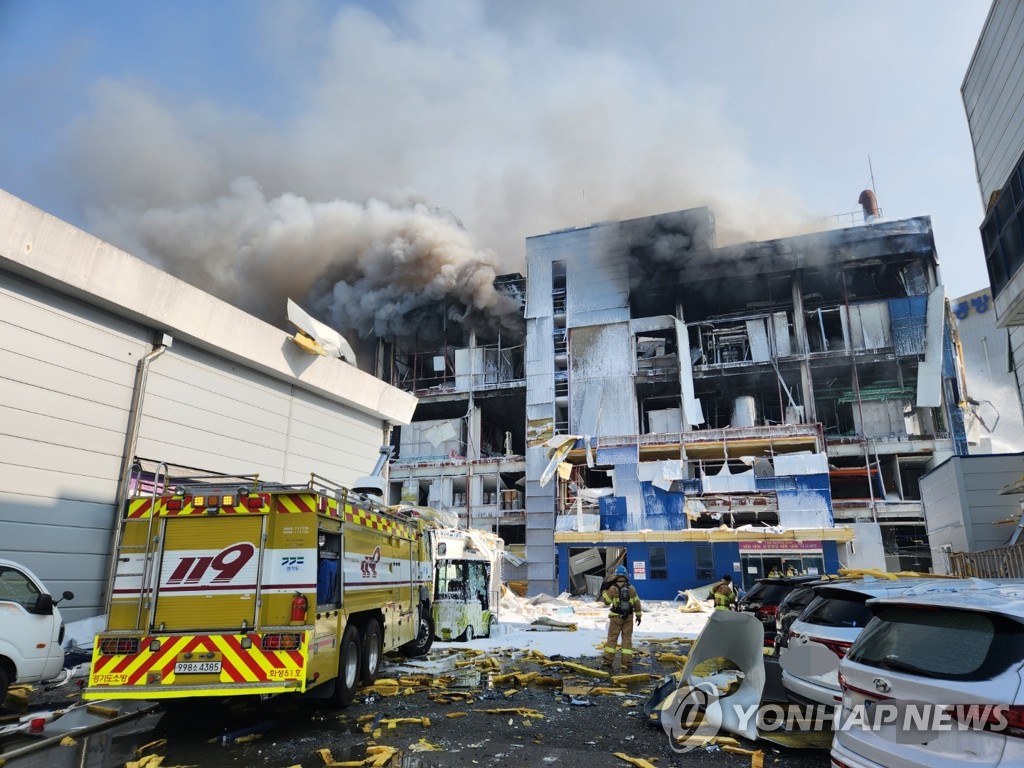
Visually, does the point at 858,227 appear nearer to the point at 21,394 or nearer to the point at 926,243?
the point at 926,243

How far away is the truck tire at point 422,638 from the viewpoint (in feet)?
35.8

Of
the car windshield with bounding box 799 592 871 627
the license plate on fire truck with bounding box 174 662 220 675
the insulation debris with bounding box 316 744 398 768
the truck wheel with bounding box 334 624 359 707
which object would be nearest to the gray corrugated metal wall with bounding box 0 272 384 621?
the license plate on fire truck with bounding box 174 662 220 675

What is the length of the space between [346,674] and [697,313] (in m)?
41.5

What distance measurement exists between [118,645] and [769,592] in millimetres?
9594

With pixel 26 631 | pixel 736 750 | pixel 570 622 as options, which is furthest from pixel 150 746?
pixel 570 622

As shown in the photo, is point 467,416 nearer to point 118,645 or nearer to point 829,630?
point 118,645

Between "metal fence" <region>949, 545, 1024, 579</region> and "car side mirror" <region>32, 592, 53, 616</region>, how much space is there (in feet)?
47.3

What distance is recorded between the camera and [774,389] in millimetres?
41625

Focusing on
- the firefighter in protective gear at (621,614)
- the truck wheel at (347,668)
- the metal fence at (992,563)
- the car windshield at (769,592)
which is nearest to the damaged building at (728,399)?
the metal fence at (992,563)

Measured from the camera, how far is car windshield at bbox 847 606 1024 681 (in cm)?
293

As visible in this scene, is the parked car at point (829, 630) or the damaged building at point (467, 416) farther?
the damaged building at point (467, 416)

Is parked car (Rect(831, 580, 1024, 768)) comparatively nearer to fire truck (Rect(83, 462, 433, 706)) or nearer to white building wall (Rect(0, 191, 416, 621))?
fire truck (Rect(83, 462, 433, 706))

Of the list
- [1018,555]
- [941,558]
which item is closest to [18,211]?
[1018,555]

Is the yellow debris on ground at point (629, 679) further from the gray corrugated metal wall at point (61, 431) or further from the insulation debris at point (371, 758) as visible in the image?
the gray corrugated metal wall at point (61, 431)
